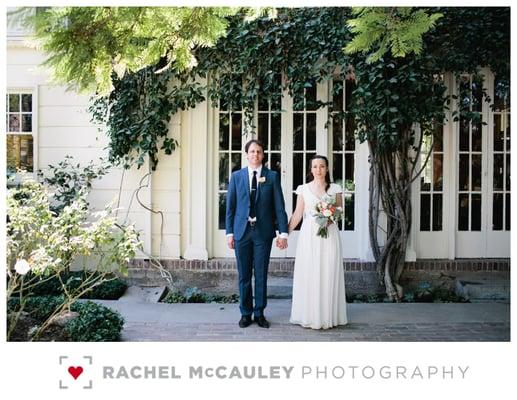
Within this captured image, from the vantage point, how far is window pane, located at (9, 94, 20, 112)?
21.6ft

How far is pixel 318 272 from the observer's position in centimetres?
479

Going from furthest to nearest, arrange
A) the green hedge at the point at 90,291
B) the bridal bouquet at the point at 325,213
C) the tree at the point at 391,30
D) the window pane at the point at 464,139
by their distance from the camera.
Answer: the window pane at the point at 464,139
the green hedge at the point at 90,291
the bridal bouquet at the point at 325,213
the tree at the point at 391,30

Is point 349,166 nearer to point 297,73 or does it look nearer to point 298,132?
point 298,132

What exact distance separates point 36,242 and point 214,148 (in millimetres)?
2852

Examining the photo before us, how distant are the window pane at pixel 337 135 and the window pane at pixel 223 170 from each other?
4.26ft

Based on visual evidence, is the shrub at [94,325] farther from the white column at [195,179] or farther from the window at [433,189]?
the window at [433,189]

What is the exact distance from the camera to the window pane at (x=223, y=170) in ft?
21.5

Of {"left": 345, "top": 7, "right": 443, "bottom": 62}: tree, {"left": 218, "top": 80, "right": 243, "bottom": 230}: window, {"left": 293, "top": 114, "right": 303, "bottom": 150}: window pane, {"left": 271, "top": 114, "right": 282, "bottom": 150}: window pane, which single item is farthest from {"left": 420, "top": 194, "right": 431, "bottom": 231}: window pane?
{"left": 345, "top": 7, "right": 443, "bottom": 62}: tree

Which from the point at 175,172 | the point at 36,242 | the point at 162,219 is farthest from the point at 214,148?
the point at 36,242

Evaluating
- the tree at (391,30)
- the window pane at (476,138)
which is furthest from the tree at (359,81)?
the tree at (391,30)

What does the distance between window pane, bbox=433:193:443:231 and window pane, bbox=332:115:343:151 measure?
130 centimetres

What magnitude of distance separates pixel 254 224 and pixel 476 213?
327cm
